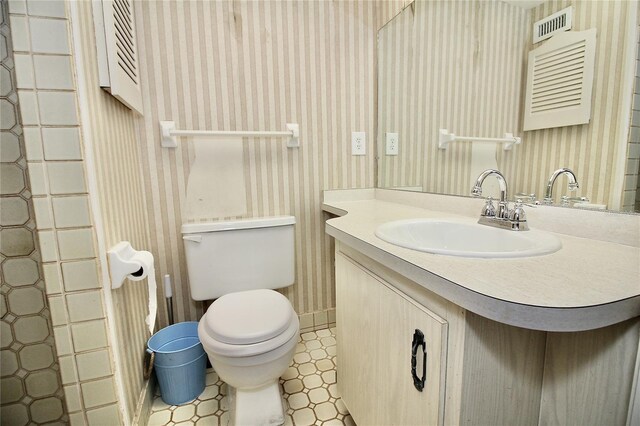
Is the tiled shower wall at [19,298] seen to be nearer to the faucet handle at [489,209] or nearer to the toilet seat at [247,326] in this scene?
the toilet seat at [247,326]

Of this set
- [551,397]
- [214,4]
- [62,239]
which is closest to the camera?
[551,397]

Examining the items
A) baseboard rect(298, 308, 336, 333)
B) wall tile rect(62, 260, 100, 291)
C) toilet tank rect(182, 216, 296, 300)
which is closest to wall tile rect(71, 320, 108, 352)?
wall tile rect(62, 260, 100, 291)

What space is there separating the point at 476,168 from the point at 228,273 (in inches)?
45.4

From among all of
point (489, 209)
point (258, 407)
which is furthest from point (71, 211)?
point (489, 209)

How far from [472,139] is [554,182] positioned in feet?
1.23

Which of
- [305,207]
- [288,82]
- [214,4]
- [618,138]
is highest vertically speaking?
[214,4]

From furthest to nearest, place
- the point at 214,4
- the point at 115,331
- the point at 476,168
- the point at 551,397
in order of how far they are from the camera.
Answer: the point at 214,4 → the point at 476,168 → the point at 115,331 → the point at 551,397

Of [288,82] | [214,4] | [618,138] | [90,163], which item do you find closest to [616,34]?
[618,138]

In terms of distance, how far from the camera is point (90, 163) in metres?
0.79

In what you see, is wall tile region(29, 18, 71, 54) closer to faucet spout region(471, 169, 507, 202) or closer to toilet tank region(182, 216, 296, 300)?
toilet tank region(182, 216, 296, 300)

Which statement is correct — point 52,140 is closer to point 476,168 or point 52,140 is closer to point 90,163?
point 90,163

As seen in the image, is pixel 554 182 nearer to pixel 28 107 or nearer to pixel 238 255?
pixel 238 255

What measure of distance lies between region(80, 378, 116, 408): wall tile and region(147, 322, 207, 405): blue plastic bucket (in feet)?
1.07

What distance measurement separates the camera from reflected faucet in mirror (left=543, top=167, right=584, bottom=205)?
2.62 feet
